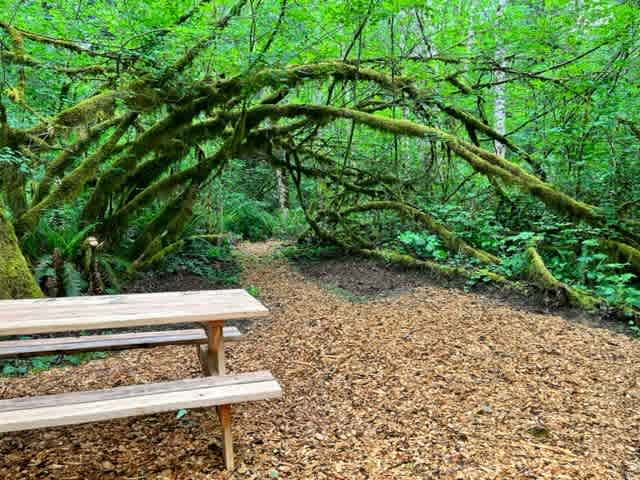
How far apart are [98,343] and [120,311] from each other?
69 cm

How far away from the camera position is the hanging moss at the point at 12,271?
13.2 ft

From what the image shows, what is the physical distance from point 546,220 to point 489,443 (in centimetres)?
451

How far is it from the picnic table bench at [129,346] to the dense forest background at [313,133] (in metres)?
1.85

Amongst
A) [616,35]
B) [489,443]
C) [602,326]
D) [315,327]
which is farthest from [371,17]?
[489,443]

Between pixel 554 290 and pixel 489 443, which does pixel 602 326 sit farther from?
pixel 489 443

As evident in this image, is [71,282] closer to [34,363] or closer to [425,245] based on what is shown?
[34,363]

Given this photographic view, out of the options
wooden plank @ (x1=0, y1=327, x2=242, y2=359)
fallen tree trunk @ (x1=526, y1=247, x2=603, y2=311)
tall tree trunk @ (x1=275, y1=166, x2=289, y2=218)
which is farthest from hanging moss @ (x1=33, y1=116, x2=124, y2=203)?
tall tree trunk @ (x1=275, y1=166, x2=289, y2=218)

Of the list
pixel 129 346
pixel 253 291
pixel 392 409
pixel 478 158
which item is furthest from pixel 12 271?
pixel 478 158

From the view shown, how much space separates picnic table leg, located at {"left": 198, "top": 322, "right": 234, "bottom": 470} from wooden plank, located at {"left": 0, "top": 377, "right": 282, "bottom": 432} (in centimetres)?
21

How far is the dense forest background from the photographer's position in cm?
506

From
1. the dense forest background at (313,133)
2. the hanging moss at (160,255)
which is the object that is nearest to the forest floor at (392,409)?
the dense forest background at (313,133)

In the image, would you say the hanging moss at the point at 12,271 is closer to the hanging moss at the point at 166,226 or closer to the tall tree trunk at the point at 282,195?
the hanging moss at the point at 166,226

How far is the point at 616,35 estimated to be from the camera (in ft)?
19.2

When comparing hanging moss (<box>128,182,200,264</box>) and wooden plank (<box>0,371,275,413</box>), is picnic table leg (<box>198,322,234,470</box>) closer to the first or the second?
wooden plank (<box>0,371,275,413</box>)
